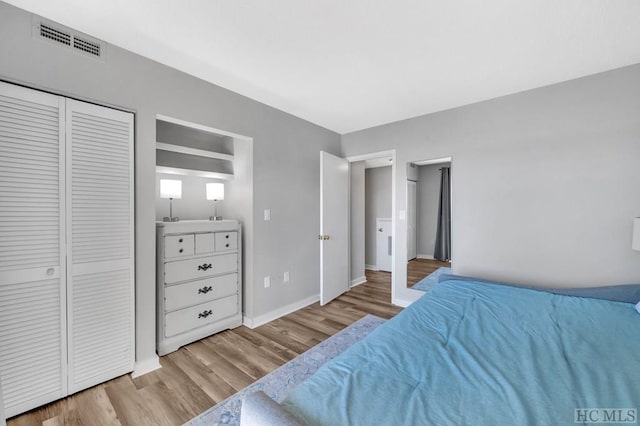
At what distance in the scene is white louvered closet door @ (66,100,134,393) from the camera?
5.59 ft

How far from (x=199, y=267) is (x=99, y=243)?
2.66 feet

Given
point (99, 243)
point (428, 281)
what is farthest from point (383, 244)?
point (99, 243)

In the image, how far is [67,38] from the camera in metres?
1.68

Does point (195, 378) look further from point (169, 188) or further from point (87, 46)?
point (87, 46)

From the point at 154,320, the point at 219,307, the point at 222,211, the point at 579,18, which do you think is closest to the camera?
the point at 579,18

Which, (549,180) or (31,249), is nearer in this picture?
(31,249)

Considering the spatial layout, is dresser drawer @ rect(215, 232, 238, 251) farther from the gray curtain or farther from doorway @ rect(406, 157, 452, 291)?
the gray curtain

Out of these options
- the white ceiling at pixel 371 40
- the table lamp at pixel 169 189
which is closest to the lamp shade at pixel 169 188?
the table lamp at pixel 169 189

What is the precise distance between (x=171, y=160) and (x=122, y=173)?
776 mm

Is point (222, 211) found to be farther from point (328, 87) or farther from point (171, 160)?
point (328, 87)

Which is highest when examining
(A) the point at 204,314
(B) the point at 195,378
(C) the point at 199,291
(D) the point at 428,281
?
(C) the point at 199,291

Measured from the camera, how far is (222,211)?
3.15 metres

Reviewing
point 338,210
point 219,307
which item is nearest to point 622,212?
point 338,210

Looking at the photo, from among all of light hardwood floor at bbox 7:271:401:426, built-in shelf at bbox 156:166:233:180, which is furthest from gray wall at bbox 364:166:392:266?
built-in shelf at bbox 156:166:233:180
